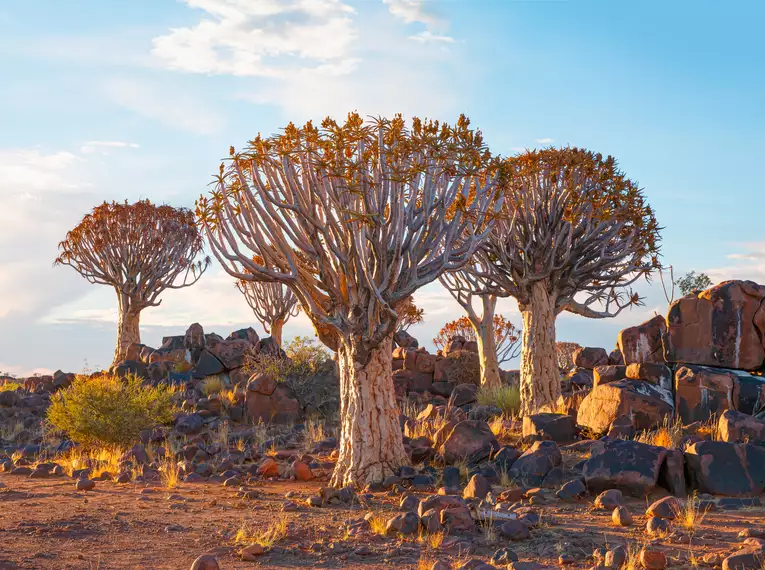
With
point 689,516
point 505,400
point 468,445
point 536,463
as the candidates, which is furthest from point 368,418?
point 505,400

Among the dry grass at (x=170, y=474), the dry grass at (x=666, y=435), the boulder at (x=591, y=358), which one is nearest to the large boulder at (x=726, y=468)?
the dry grass at (x=666, y=435)

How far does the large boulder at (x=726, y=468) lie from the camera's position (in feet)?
31.7

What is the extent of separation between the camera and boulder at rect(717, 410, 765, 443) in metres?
11.3

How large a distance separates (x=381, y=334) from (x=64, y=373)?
1806 cm

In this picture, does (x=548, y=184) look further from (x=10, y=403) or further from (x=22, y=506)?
(x=10, y=403)

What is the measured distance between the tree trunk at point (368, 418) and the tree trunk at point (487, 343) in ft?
33.1

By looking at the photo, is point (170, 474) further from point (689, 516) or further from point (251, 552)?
point (689, 516)

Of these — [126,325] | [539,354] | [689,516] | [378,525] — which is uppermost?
[126,325]

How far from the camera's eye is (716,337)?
48.9 ft

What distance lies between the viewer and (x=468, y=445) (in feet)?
38.5

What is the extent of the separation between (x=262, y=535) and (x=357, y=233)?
427 cm

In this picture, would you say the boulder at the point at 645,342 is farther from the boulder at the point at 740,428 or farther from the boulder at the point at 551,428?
the boulder at the point at 740,428

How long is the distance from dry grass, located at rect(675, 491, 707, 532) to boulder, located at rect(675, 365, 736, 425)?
4.93 meters

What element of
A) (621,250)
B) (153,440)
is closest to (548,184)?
(621,250)
